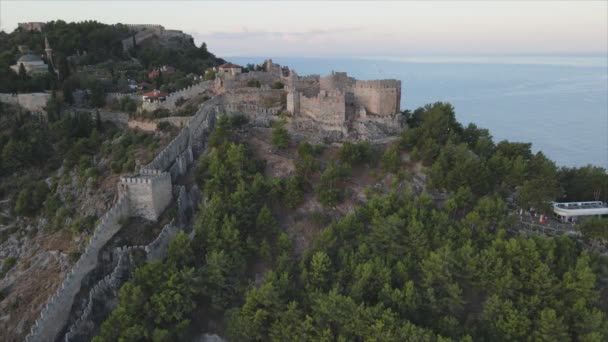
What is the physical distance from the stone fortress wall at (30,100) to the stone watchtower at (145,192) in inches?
706

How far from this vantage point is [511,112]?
10506cm

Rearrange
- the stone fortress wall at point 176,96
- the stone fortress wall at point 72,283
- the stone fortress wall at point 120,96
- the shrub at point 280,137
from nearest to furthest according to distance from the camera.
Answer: the stone fortress wall at point 72,283, the shrub at point 280,137, the stone fortress wall at point 176,96, the stone fortress wall at point 120,96

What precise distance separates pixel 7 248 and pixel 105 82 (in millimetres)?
20051

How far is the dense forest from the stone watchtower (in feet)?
7.97

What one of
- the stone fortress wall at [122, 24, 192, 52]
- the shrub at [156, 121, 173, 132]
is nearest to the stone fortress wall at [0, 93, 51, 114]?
the shrub at [156, 121, 173, 132]

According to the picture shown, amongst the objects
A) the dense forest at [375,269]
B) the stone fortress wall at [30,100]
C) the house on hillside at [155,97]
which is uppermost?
the house on hillside at [155,97]

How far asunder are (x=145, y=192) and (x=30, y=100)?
2042cm

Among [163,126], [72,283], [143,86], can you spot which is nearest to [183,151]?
[163,126]

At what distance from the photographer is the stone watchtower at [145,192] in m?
25.8

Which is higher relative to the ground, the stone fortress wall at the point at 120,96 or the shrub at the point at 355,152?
the stone fortress wall at the point at 120,96

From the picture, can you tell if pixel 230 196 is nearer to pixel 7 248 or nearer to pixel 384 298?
pixel 384 298

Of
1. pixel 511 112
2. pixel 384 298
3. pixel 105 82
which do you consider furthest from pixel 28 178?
pixel 511 112

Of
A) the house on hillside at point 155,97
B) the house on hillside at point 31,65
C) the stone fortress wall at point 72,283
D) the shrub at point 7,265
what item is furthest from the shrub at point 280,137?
the house on hillside at point 31,65

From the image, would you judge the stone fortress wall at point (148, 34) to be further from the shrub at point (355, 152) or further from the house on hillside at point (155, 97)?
the shrub at point (355, 152)
